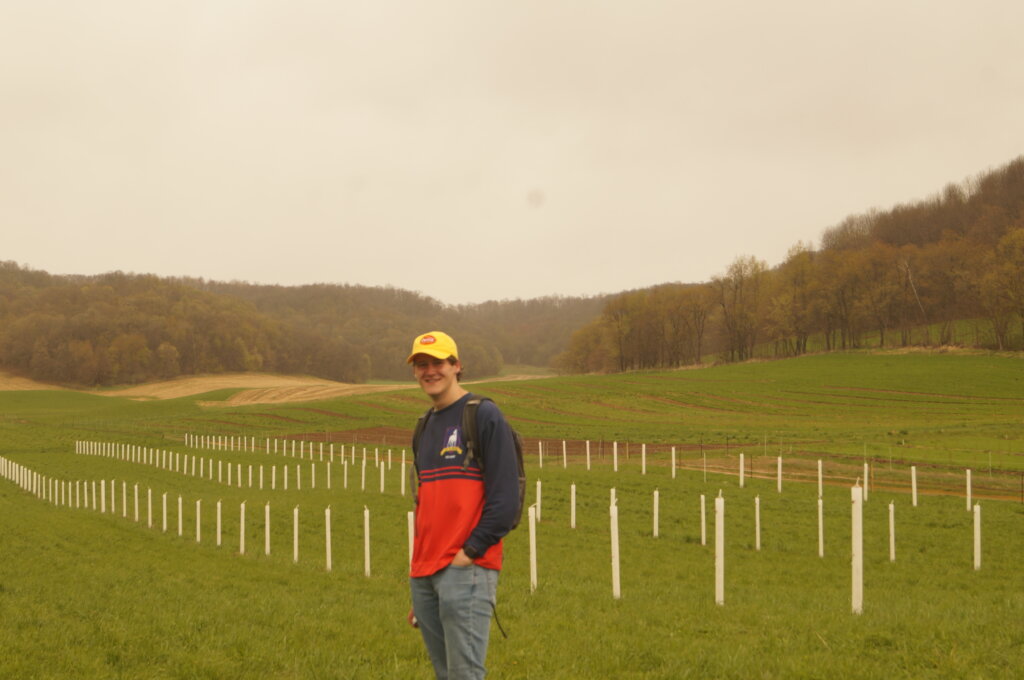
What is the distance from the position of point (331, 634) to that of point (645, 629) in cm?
320

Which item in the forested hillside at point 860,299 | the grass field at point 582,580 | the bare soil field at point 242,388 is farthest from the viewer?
the bare soil field at point 242,388

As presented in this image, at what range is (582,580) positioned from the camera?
14016 mm

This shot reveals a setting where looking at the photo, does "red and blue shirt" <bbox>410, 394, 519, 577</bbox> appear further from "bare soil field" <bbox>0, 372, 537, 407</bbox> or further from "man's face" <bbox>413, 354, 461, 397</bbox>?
"bare soil field" <bbox>0, 372, 537, 407</bbox>

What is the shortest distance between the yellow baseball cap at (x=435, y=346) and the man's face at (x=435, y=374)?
0.03 meters

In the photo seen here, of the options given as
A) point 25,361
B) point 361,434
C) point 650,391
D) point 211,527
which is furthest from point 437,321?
point 211,527

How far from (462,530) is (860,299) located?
320 feet

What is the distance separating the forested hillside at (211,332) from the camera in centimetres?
12694

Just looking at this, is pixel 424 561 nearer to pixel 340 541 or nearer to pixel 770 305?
pixel 340 541

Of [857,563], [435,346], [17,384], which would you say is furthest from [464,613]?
[17,384]

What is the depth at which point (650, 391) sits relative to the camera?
79.1 meters

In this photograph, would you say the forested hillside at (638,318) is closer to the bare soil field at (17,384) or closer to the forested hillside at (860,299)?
the forested hillside at (860,299)

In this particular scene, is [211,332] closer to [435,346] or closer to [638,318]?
[638,318]

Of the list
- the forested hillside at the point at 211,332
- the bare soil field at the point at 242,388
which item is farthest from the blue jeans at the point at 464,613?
the forested hillside at the point at 211,332

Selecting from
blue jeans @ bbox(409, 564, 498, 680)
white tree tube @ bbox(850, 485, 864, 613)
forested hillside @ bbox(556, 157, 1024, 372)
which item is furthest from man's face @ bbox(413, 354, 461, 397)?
forested hillside @ bbox(556, 157, 1024, 372)
